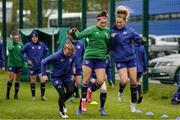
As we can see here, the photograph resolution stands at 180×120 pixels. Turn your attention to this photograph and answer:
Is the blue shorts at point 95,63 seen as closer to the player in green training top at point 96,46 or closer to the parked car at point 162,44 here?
the player in green training top at point 96,46

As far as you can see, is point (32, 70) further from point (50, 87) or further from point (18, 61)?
point (50, 87)

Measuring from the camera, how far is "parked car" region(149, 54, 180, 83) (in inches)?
834

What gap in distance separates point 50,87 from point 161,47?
73.6ft

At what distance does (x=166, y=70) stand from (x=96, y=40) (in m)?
9.13

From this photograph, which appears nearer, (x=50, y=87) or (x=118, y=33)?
(x=118, y=33)

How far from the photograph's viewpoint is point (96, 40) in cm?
1289

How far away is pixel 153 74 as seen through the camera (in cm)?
2244

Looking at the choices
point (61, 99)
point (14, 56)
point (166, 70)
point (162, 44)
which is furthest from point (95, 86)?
point (162, 44)

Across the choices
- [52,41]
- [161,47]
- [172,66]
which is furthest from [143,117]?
[161,47]

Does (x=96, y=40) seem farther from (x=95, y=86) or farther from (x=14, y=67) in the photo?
(x=14, y=67)

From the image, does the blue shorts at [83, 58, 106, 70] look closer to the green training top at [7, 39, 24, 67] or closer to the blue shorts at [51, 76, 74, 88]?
the blue shorts at [51, 76, 74, 88]

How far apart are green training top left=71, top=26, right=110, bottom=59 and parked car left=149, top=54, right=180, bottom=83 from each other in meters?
8.33

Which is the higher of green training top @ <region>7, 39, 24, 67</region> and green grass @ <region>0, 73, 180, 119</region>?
green training top @ <region>7, 39, 24, 67</region>

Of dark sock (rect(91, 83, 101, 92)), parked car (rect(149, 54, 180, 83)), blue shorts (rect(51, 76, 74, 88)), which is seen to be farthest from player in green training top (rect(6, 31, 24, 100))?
parked car (rect(149, 54, 180, 83))
